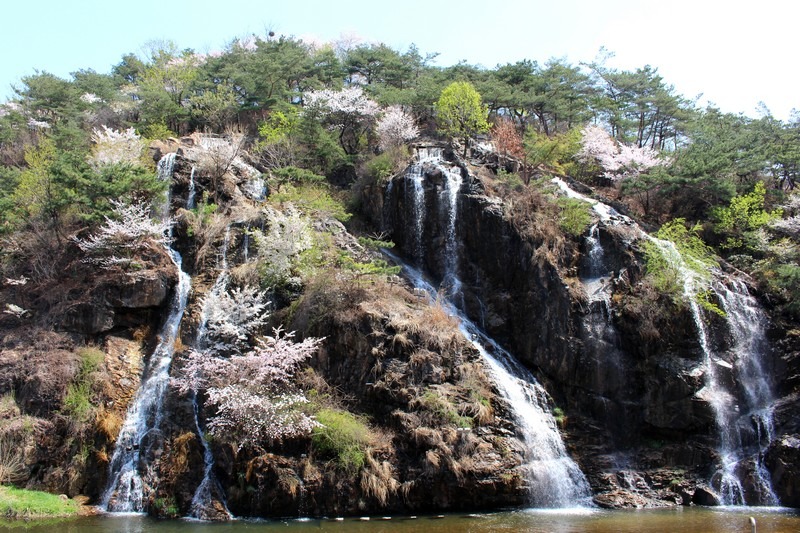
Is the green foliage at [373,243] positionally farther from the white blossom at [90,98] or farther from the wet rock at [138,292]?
the white blossom at [90,98]

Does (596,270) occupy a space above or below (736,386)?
above

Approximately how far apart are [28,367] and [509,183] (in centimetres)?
2013

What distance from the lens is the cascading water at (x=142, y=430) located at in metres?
16.4

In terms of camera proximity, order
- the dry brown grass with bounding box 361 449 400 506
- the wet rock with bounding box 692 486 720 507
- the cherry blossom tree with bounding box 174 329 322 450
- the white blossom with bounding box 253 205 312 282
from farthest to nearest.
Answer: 1. the white blossom with bounding box 253 205 312 282
2. the wet rock with bounding box 692 486 720 507
3. the cherry blossom tree with bounding box 174 329 322 450
4. the dry brown grass with bounding box 361 449 400 506

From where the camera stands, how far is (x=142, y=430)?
1772 centimetres

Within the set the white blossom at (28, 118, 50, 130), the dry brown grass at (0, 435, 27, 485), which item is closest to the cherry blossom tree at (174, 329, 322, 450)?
the dry brown grass at (0, 435, 27, 485)

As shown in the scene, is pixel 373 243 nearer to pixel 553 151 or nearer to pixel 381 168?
pixel 381 168

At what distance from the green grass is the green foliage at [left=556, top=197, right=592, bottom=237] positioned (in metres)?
19.8

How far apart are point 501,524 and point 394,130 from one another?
2235 cm

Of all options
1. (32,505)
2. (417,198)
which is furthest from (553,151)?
(32,505)

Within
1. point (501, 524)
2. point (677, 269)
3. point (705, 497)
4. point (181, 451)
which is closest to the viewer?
point (501, 524)

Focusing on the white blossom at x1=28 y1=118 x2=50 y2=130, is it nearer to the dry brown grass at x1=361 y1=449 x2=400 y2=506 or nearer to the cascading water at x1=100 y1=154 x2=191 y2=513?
the cascading water at x1=100 y1=154 x2=191 y2=513

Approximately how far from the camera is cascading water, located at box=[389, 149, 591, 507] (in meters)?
16.5

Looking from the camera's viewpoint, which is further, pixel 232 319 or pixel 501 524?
pixel 232 319
